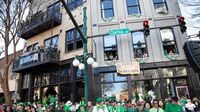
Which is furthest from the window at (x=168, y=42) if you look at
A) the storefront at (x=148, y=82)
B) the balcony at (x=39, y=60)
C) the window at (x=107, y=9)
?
the balcony at (x=39, y=60)

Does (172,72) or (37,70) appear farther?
(37,70)

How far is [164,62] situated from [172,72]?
93cm

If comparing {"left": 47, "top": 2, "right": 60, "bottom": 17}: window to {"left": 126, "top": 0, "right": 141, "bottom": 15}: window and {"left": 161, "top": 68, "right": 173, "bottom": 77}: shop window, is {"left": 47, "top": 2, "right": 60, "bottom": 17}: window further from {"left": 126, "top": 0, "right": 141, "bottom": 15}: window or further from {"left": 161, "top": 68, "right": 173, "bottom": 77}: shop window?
{"left": 161, "top": 68, "right": 173, "bottom": 77}: shop window

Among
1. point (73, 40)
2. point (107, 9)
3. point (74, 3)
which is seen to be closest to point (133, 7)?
point (107, 9)

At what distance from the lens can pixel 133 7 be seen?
56.5ft

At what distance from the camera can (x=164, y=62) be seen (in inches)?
→ 578

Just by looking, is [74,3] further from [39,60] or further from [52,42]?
[39,60]

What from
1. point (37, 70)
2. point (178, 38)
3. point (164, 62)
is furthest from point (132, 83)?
point (37, 70)

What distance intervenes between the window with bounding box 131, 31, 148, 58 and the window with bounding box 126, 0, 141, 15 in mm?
2095

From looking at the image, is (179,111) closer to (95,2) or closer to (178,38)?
(178,38)

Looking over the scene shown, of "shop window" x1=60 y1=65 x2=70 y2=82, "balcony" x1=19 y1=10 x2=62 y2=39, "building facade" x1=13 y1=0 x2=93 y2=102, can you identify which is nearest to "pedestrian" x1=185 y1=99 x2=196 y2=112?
"building facade" x1=13 y1=0 x2=93 y2=102

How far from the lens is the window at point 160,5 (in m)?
16.6

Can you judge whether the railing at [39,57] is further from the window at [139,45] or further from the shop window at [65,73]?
the window at [139,45]

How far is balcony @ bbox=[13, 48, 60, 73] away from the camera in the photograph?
1695 cm
